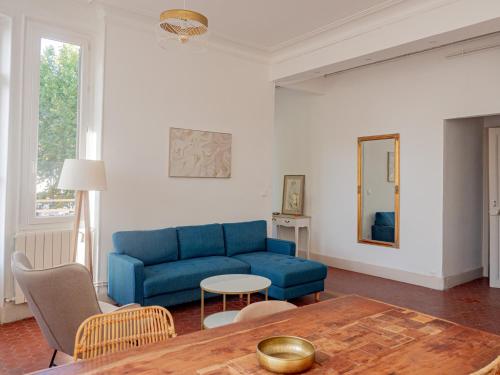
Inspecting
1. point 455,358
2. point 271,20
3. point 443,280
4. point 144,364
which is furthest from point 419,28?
point 144,364

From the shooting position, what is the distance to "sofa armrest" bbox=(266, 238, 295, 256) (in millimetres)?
5145

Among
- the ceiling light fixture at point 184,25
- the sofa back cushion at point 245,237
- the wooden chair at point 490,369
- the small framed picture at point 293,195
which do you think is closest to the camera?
the wooden chair at point 490,369

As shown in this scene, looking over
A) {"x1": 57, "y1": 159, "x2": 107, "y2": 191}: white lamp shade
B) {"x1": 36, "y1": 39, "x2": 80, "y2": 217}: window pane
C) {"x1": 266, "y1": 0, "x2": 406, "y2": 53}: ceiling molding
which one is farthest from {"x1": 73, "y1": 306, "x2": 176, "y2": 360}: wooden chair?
{"x1": 266, "y1": 0, "x2": 406, "y2": 53}: ceiling molding

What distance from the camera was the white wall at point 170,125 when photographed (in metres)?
4.48

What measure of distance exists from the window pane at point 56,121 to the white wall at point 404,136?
4190 millimetres

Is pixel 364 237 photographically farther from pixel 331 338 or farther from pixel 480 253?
pixel 331 338

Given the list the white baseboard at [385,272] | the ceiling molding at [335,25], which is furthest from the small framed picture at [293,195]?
the ceiling molding at [335,25]

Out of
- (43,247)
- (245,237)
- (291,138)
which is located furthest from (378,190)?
(43,247)

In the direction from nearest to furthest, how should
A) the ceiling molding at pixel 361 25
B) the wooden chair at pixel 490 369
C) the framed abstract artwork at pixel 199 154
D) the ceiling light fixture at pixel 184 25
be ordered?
the wooden chair at pixel 490 369 < the ceiling light fixture at pixel 184 25 < the ceiling molding at pixel 361 25 < the framed abstract artwork at pixel 199 154

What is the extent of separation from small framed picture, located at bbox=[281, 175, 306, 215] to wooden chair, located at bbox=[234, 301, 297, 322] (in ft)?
17.0

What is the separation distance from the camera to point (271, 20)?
4676 mm

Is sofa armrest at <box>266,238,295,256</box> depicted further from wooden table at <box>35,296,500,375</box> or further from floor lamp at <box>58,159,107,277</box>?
wooden table at <box>35,296,500,375</box>

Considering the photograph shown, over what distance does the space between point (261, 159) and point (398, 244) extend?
8.03 ft

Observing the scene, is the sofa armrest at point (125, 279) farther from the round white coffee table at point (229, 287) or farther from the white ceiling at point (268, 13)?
the white ceiling at point (268, 13)
